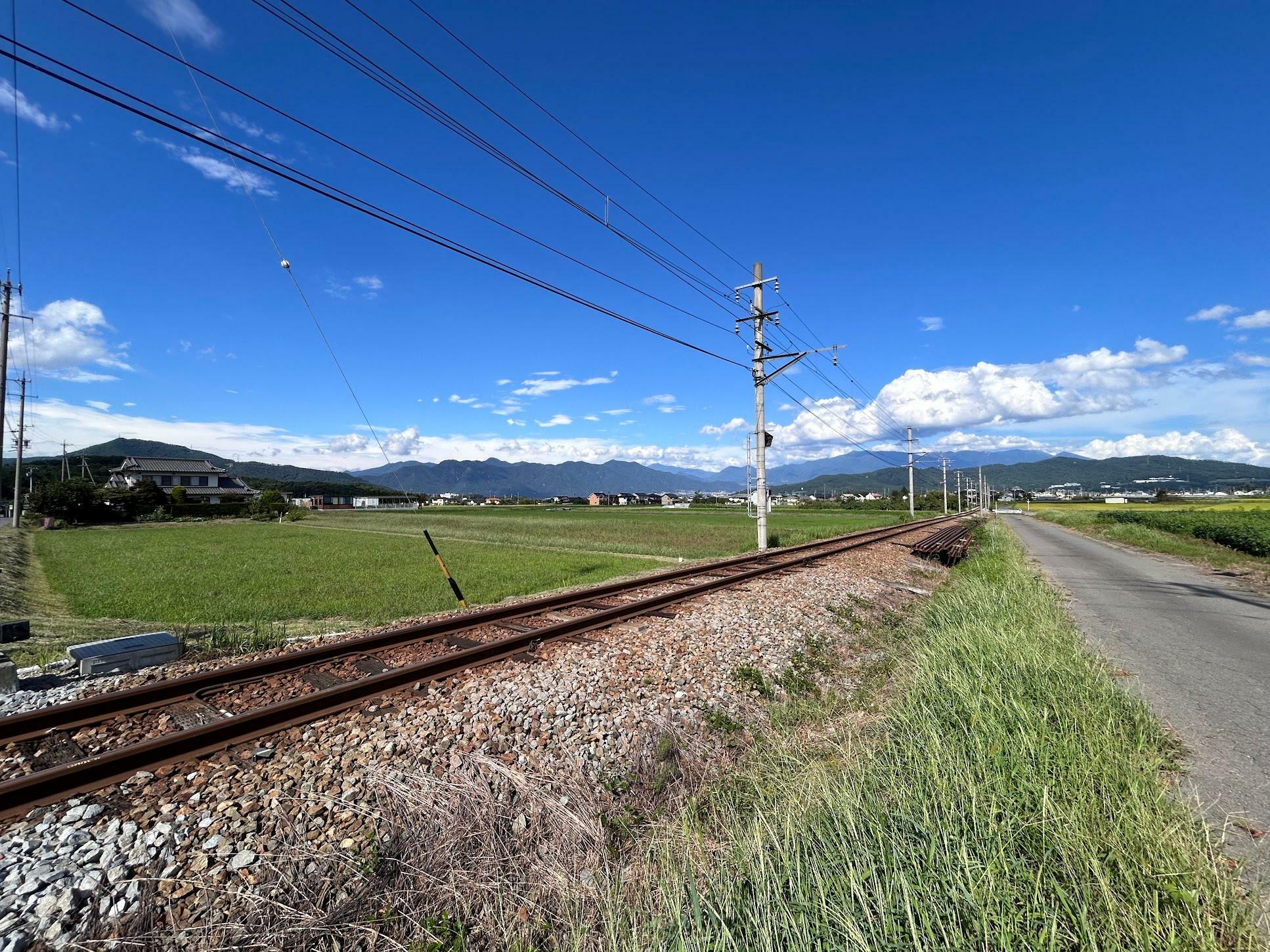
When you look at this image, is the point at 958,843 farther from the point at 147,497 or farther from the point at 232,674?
the point at 147,497

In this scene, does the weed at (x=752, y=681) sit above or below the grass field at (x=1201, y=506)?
above

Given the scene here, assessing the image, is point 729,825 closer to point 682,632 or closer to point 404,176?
point 682,632

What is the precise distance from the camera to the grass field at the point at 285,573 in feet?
37.8

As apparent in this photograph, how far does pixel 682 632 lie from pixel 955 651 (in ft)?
11.4

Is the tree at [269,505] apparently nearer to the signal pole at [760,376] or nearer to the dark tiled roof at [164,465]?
the dark tiled roof at [164,465]

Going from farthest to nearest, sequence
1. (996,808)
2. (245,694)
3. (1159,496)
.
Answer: (1159,496) < (245,694) < (996,808)

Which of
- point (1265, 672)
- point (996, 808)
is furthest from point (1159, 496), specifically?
point (996, 808)

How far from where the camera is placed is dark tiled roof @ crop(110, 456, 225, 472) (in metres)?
89.4

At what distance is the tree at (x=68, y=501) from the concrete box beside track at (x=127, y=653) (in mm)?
69059

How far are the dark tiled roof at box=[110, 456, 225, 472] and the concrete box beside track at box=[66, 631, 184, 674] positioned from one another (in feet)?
348

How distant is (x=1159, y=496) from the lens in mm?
Answer: 108000

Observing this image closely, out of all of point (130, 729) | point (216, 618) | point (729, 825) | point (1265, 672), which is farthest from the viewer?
point (216, 618)

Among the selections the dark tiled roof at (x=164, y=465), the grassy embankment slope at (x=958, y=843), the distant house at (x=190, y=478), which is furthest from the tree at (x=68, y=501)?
the grassy embankment slope at (x=958, y=843)

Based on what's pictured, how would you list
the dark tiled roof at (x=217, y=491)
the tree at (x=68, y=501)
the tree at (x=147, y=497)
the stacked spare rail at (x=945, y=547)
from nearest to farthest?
the stacked spare rail at (x=945, y=547) → the tree at (x=68, y=501) → the tree at (x=147, y=497) → the dark tiled roof at (x=217, y=491)
